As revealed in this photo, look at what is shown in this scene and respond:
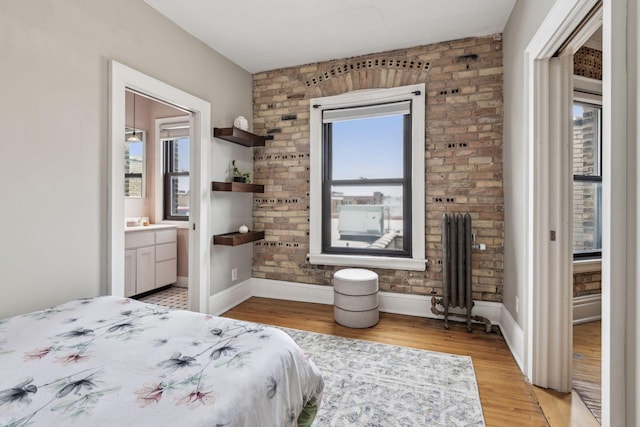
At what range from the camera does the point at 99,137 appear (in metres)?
2.09

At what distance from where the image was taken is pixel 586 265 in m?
2.94

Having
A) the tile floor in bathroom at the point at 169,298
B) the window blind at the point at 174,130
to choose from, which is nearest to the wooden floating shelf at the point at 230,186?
the tile floor in bathroom at the point at 169,298

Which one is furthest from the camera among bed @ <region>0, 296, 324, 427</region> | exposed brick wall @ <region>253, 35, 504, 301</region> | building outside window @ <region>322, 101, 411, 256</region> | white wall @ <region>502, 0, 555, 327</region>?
building outside window @ <region>322, 101, 411, 256</region>

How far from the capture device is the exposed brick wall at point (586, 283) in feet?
9.84

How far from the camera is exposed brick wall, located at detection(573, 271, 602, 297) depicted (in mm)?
2998

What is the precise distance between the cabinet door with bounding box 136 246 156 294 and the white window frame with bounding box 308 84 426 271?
1.97 meters

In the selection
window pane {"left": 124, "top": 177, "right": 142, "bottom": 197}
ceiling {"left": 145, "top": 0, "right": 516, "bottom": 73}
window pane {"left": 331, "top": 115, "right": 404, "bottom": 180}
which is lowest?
window pane {"left": 124, "top": 177, "right": 142, "bottom": 197}

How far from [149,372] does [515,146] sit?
2.67m

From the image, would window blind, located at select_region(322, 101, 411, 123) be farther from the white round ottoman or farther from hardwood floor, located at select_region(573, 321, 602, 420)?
hardwood floor, located at select_region(573, 321, 602, 420)

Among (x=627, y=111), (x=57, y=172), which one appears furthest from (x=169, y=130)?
(x=627, y=111)

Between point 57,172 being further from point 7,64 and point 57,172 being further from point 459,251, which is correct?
point 459,251

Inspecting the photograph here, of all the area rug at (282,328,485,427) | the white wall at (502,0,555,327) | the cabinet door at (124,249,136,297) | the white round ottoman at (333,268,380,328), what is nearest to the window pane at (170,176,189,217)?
the cabinet door at (124,249,136,297)

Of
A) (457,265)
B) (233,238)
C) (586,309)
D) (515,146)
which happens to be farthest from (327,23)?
(586,309)

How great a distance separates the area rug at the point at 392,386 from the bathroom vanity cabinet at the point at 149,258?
7.39 feet
